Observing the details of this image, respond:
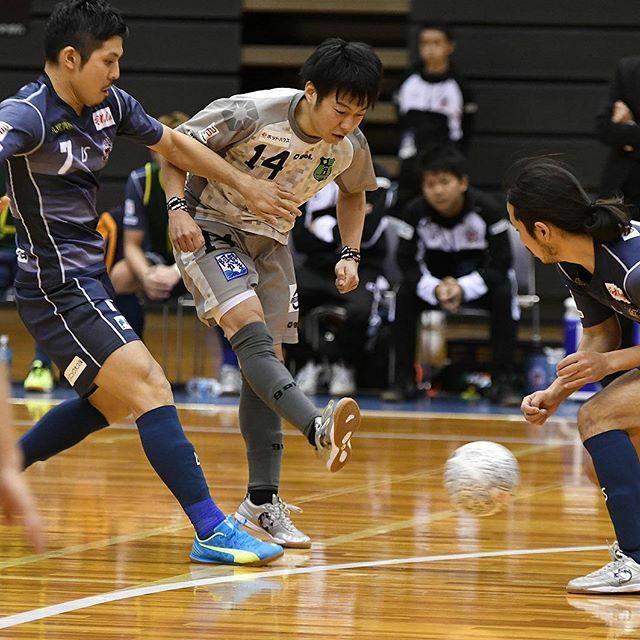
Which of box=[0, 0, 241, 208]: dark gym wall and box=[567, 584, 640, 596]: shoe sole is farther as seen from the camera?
box=[0, 0, 241, 208]: dark gym wall

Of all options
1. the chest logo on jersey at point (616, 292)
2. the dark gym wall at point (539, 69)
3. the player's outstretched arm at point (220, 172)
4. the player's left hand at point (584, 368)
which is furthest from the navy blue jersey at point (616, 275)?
the dark gym wall at point (539, 69)

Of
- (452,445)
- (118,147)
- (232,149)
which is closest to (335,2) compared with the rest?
(118,147)

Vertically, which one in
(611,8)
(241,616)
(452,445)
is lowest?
(241,616)

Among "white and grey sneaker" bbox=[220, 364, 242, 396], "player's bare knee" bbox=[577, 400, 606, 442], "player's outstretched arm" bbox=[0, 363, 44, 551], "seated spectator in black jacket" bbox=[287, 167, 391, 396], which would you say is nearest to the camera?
"player's outstretched arm" bbox=[0, 363, 44, 551]

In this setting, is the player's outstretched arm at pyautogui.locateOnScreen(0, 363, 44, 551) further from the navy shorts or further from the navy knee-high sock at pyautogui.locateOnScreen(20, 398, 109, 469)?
the navy knee-high sock at pyautogui.locateOnScreen(20, 398, 109, 469)

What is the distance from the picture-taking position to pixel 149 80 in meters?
12.6

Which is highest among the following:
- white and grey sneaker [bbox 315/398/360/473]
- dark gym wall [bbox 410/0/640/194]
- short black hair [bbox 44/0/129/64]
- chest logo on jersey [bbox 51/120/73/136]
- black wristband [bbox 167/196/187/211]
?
dark gym wall [bbox 410/0/640/194]

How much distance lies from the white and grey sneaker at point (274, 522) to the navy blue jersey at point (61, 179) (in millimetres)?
907

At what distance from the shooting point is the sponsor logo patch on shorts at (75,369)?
3863 mm

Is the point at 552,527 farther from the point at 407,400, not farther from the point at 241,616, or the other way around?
the point at 407,400

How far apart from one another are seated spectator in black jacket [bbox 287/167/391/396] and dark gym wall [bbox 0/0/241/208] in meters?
4.25

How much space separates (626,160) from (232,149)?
4091 millimetres

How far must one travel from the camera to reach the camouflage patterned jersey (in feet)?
13.6

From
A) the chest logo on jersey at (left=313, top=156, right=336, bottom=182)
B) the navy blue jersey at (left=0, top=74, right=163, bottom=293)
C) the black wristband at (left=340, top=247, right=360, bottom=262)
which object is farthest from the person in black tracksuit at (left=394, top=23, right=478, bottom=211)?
the navy blue jersey at (left=0, top=74, right=163, bottom=293)
